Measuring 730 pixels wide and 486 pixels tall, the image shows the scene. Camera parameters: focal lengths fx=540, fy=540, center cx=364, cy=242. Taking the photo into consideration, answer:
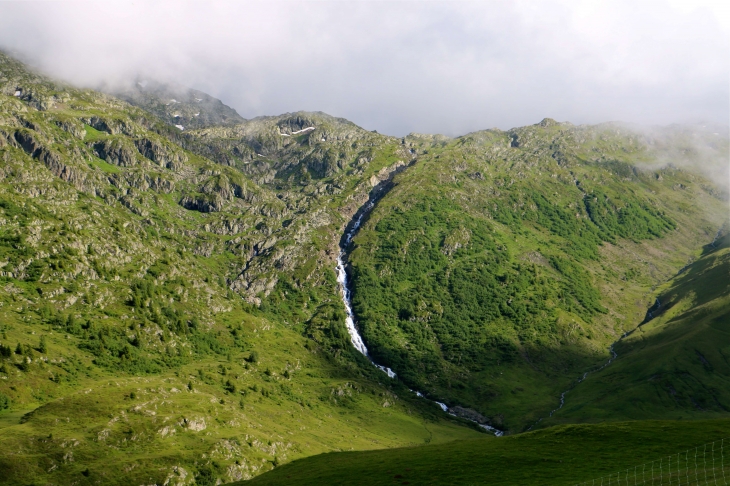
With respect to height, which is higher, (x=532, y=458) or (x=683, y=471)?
(x=683, y=471)

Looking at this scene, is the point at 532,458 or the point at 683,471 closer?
the point at 683,471

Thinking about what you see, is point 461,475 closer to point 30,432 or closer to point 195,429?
point 195,429

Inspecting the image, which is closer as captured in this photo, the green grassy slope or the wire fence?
the wire fence

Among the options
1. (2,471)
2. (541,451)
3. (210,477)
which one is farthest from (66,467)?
(541,451)

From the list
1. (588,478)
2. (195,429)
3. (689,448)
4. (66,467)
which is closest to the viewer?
(588,478)
